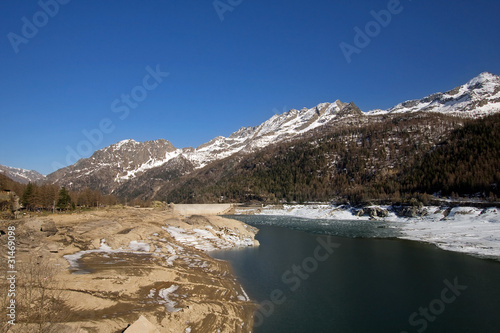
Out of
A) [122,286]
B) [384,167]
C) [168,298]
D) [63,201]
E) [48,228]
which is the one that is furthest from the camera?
[384,167]

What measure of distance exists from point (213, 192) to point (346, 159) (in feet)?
264

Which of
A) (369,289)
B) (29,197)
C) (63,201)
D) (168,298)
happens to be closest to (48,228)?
(168,298)

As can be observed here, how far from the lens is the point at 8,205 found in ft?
194

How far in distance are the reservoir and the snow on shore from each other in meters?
4.56

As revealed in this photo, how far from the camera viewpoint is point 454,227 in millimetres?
56688

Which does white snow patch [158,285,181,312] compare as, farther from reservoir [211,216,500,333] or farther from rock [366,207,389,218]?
rock [366,207,389,218]

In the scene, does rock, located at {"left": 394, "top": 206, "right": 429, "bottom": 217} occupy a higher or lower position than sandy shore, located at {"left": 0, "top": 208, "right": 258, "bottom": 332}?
lower

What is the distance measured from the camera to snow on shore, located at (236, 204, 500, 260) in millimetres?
39500

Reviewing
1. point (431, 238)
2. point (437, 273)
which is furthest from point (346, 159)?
point (437, 273)

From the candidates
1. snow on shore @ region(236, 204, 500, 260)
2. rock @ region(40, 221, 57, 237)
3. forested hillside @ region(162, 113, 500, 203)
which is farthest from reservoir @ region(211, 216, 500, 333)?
forested hillside @ region(162, 113, 500, 203)

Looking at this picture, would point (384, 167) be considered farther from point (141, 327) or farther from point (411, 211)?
point (141, 327)

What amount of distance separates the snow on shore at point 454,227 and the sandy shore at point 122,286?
33156 mm

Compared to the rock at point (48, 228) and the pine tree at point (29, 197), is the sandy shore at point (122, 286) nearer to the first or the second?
the rock at point (48, 228)

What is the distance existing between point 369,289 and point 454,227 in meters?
45.1
